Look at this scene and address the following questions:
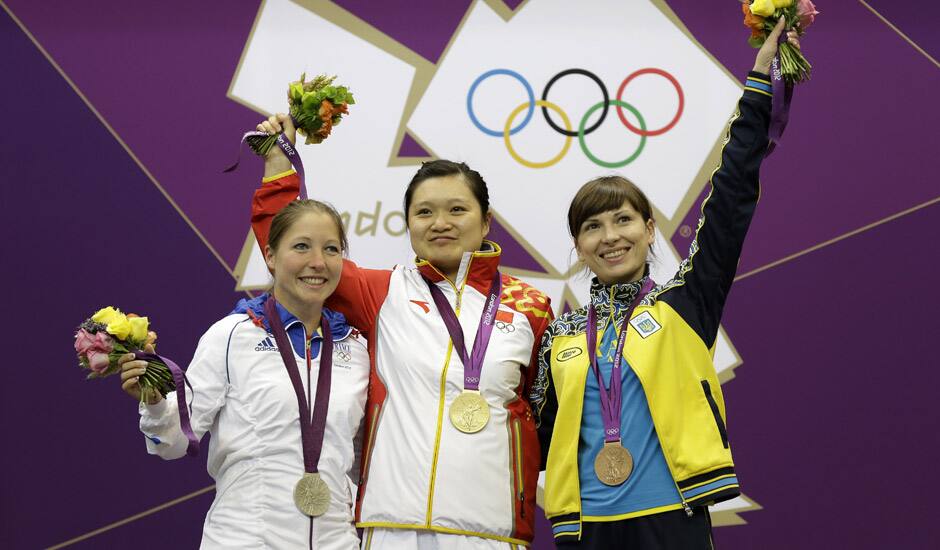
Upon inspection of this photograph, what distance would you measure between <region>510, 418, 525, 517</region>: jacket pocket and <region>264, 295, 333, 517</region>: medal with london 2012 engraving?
470mm

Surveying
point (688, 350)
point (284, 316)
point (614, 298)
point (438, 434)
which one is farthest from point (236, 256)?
point (688, 350)

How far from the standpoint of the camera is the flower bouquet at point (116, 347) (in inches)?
88.4

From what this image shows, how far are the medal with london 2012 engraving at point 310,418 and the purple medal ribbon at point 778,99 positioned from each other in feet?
3.93

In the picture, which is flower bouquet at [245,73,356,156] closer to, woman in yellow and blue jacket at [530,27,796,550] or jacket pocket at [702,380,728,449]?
woman in yellow and blue jacket at [530,27,796,550]

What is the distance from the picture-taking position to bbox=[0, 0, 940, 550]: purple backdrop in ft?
12.5

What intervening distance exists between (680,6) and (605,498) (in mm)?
2333

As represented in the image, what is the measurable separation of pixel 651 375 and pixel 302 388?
2.71 feet

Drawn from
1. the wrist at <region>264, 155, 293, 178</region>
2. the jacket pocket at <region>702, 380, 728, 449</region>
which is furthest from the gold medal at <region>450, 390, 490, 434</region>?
the wrist at <region>264, 155, 293, 178</region>

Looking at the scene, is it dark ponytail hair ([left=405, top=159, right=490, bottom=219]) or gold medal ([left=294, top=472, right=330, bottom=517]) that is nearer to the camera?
gold medal ([left=294, top=472, right=330, bottom=517])

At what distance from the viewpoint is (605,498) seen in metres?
2.35

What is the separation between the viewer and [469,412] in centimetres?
248

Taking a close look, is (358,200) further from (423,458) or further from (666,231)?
(423,458)

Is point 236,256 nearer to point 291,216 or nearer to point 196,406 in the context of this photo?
point 291,216

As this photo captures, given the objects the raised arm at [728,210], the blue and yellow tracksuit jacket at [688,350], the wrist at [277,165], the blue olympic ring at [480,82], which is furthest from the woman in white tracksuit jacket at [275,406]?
the blue olympic ring at [480,82]
